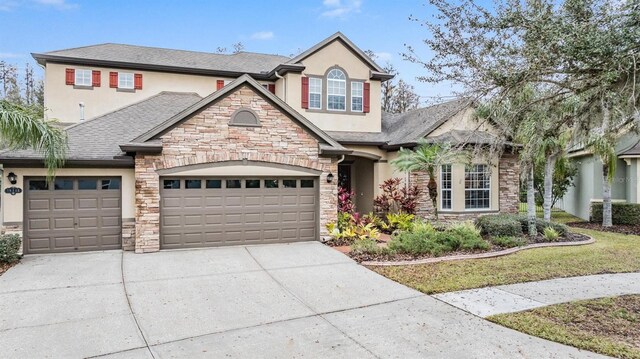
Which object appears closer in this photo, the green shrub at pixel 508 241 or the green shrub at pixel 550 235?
the green shrub at pixel 508 241

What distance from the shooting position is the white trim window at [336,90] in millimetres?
18078

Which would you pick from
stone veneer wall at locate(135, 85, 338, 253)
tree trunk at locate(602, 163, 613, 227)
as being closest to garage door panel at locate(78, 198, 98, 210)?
stone veneer wall at locate(135, 85, 338, 253)

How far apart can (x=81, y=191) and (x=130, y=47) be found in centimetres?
1109

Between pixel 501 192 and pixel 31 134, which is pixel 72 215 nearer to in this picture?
pixel 31 134

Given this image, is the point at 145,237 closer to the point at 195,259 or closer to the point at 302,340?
the point at 195,259

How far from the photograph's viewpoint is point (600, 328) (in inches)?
259

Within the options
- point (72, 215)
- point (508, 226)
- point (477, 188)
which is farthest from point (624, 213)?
point (72, 215)

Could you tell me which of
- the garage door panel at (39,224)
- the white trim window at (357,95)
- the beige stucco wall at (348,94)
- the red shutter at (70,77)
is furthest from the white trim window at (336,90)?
the garage door panel at (39,224)

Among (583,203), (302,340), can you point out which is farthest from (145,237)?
(583,203)

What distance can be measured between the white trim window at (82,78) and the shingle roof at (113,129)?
3.07 m

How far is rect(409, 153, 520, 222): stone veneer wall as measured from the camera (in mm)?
16328

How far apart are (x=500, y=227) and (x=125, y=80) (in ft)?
53.5

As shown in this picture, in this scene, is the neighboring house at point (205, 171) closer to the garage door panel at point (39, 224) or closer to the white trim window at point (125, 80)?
the garage door panel at point (39, 224)

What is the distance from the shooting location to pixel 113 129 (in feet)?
45.2
